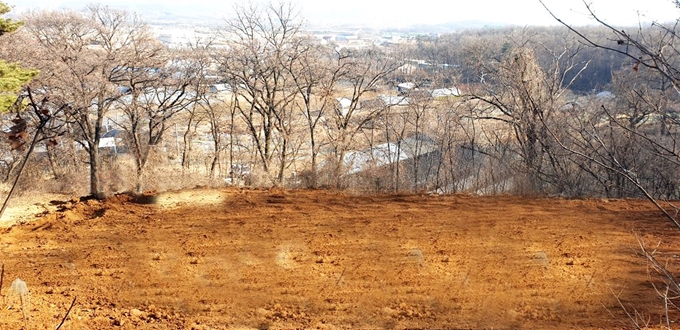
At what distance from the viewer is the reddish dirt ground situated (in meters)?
6.10

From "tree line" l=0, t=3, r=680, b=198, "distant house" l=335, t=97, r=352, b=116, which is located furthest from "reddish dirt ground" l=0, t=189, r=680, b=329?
"distant house" l=335, t=97, r=352, b=116

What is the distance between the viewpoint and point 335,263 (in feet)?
24.1

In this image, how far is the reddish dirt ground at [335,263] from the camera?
6102mm

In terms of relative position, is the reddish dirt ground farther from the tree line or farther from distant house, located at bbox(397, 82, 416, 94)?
distant house, located at bbox(397, 82, 416, 94)

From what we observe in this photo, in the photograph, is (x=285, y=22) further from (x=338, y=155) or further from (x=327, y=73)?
(x=338, y=155)

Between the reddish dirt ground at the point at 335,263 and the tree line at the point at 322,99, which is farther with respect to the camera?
the tree line at the point at 322,99

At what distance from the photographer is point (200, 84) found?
22.9 m

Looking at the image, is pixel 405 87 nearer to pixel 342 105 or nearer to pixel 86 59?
pixel 342 105

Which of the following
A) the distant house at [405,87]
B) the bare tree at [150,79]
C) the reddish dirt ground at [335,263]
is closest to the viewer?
the reddish dirt ground at [335,263]

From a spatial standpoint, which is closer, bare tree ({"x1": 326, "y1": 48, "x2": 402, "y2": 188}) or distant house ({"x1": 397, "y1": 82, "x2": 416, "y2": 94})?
bare tree ({"x1": 326, "y1": 48, "x2": 402, "y2": 188})

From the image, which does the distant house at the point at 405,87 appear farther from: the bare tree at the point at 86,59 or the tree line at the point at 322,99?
the bare tree at the point at 86,59

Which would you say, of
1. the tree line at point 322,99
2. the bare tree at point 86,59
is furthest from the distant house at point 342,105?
the bare tree at point 86,59

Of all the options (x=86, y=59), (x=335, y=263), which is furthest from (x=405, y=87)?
(x=335, y=263)

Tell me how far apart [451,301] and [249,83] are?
55.8 ft
